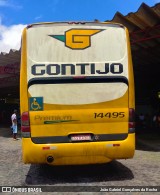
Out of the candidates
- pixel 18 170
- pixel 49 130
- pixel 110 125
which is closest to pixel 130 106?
pixel 110 125

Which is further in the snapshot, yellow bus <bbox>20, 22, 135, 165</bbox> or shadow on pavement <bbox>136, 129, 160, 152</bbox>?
shadow on pavement <bbox>136, 129, 160, 152</bbox>

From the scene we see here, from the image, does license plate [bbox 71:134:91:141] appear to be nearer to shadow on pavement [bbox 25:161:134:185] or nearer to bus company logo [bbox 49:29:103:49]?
shadow on pavement [bbox 25:161:134:185]

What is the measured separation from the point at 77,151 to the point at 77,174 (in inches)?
55.3

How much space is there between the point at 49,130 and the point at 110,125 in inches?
58.6

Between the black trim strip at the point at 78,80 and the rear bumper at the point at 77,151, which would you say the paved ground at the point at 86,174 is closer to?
the rear bumper at the point at 77,151

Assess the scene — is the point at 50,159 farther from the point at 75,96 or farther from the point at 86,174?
the point at 75,96

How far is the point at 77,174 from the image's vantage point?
10.2 m

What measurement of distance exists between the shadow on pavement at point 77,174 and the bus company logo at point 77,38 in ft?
10.9

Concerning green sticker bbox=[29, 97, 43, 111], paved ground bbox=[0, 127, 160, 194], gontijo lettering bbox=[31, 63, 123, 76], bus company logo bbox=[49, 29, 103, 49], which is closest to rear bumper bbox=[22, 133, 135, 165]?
paved ground bbox=[0, 127, 160, 194]

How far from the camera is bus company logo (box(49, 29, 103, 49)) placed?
9359 mm

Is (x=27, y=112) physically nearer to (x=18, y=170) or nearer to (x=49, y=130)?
(x=49, y=130)

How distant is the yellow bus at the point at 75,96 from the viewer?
9.11m

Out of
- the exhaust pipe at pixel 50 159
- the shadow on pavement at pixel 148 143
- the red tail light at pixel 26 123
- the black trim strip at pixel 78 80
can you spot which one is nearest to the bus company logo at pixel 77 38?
the black trim strip at pixel 78 80

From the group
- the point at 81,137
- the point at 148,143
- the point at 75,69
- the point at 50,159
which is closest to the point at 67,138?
the point at 81,137
